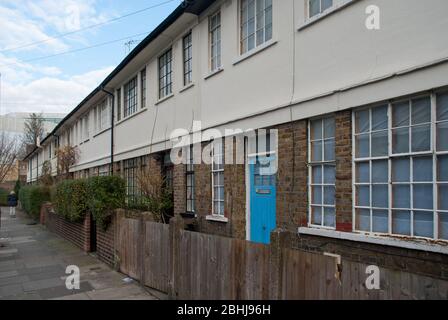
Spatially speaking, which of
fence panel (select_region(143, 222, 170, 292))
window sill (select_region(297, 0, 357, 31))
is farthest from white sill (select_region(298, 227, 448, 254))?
window sill (select_region(297, 0, 357, 31))

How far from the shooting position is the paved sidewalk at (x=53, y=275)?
24.7 ft

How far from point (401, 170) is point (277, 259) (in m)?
2.22

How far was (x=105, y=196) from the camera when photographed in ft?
33.4

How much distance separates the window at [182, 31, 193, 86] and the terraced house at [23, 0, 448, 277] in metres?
0.03

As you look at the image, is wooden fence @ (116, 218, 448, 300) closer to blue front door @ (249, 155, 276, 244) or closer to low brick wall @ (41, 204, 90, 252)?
blue front door @ (249, 155, 276, 244)

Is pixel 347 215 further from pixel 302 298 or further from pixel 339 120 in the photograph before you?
pixel 302 298

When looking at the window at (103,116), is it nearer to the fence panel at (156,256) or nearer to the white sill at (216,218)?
the white sill at (216,218)

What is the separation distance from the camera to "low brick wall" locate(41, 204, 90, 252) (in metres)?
12.0

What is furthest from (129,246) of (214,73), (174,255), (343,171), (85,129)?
(85,129)

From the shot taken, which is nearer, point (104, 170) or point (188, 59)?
point (188, 59)

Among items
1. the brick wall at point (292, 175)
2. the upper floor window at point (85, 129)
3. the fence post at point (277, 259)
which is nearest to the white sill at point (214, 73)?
the brick wall at point (292, 175)

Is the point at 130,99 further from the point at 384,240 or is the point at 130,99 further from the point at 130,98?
the point at 384,240

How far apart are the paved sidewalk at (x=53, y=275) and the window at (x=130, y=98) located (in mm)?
5683
